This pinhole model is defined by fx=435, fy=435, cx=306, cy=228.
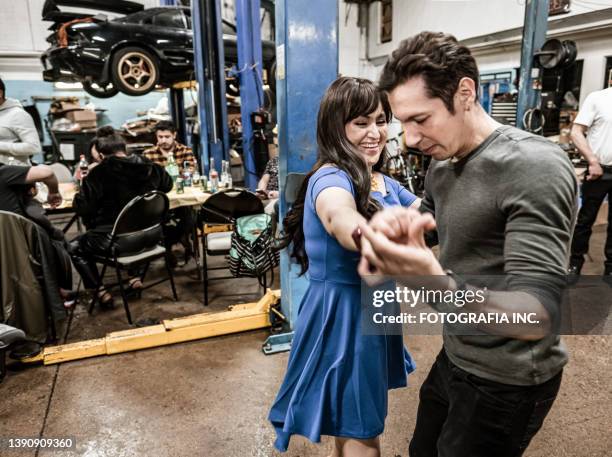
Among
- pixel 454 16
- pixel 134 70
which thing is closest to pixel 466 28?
pixel 454 16

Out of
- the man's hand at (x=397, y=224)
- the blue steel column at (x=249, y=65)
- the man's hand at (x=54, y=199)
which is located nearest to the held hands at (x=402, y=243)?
the man's hand at (x=397, y=224)

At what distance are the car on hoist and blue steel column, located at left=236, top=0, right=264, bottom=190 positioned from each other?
0.85 m

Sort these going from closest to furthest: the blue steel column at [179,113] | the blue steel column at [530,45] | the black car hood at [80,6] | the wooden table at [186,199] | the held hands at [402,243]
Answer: the held hands at [402,243] → the wooden table at [186,199] → the blue steel column at [530,45] → the black car hood at [80,6] → the blue steel column at [179,113]

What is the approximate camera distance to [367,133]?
1.41 m

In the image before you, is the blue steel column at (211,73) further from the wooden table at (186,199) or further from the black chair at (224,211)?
the black chair at (224,211)

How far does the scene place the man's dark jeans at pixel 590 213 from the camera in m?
3.58

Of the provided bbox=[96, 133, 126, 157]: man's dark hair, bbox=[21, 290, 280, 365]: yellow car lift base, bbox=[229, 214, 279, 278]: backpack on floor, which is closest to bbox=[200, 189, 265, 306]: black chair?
bbox=[229, 214, 279, 278]: backpack on floor

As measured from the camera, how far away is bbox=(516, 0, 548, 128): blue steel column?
171 inches

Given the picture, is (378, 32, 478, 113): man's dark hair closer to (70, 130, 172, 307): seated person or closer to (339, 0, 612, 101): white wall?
(70, 130, 172, 307): seated person

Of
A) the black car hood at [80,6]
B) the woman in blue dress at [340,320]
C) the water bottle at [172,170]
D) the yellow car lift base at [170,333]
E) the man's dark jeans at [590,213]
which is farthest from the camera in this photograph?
the black car hood at [80,6]

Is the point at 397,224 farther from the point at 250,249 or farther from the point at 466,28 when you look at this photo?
the point at 466,28

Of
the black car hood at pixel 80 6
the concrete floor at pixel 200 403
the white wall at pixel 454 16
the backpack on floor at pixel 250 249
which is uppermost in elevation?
the white wall at pixel 454 16

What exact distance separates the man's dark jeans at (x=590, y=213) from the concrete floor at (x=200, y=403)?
97cm

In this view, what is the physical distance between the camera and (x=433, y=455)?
128 cm
